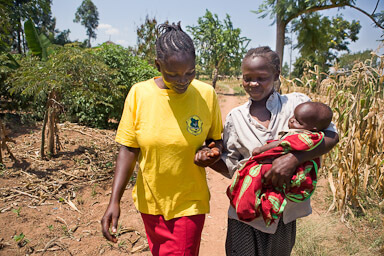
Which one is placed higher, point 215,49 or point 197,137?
point 215,49

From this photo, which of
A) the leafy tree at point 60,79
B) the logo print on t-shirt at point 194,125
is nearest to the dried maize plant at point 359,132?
the logo print on t-shirt at point 194,125

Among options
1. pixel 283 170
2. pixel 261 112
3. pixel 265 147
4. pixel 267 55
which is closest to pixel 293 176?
pixel 283 170

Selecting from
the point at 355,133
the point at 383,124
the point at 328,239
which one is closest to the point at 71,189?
the point at 328,239

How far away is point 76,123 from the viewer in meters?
7.07

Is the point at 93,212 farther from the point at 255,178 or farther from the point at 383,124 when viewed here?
the point at 383,124

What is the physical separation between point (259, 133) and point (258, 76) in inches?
12.2

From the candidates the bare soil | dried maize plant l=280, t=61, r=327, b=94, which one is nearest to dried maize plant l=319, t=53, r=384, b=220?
the bare soil

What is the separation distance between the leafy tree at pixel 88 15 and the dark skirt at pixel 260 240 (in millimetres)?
51136

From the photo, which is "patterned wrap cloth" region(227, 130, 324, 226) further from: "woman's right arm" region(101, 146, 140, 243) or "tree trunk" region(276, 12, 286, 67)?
"tree trunk" region(276, 12, 286, 67)

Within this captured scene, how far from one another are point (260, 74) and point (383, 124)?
92.7 inches

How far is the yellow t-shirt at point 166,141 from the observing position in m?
1.52

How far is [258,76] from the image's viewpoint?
5.08 feet

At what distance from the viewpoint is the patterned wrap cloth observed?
1374 millimetres

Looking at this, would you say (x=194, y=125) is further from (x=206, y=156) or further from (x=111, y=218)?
(x=111, y=218)
